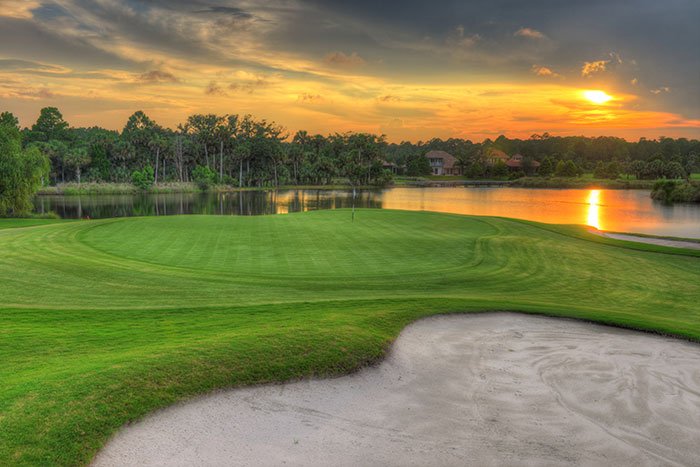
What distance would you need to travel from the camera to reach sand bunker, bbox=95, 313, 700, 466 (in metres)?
6.18

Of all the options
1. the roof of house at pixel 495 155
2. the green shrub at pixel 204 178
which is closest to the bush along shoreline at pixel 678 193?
the green shrub at pixel 204 178

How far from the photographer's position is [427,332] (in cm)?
1078

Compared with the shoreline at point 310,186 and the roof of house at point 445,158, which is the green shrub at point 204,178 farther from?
the roof of house at point 445,158

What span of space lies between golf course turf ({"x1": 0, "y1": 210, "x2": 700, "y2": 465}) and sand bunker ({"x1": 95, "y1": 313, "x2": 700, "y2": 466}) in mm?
521

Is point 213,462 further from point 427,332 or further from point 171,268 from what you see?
point 171,268

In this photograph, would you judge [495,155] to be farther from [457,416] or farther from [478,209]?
[457,416]

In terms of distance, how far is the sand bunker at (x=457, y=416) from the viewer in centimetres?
618

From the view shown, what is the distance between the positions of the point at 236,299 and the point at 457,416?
770 cm

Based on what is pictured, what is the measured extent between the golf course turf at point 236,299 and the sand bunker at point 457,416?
0.52m

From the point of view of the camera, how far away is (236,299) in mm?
13305

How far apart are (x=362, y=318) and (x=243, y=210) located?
6065 cm

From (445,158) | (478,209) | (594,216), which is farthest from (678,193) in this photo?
(445,158)

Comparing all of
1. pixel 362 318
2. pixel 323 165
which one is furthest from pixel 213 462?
pixel 323 165

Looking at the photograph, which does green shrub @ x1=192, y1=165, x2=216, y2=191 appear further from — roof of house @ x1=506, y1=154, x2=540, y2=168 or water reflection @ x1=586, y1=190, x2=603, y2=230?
roof of house @ x1=506, y1=154, x2=540, y2=168
